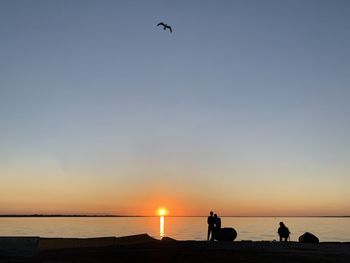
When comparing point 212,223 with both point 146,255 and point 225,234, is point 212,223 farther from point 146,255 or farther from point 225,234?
point 146,255

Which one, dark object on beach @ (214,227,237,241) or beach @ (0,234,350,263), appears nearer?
beach @ (0,234,350,263)

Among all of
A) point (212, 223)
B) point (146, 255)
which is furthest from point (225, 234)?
point (146, 255)

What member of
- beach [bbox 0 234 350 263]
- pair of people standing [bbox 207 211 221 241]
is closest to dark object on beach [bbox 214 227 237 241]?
pair of people standing [bbox 207 211 221 241]

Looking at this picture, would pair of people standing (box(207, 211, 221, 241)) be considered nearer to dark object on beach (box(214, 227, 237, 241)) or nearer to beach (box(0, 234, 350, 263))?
dark object on beach (box(214, 227, 237, 241))

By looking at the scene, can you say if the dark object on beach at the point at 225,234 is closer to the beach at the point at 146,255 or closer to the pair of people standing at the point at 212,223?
the pair of people standing at the point at 212,223

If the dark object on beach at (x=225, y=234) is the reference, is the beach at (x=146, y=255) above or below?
below

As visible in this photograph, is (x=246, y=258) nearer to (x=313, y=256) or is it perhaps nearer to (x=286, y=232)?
(x=313, y=256)

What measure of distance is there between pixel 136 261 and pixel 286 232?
68.0ft

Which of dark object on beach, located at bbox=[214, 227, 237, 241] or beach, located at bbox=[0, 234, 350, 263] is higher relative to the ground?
dark object on beach, located at bbox=[214, 227, 237, 241]

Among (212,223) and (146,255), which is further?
(212,223)

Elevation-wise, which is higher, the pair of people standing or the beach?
the pair of people standing

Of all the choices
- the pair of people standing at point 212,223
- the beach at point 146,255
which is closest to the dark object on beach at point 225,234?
the pair of people standing at point 212,223

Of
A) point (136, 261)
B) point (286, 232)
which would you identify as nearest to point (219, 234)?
point (286, 232)

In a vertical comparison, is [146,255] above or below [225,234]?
below
